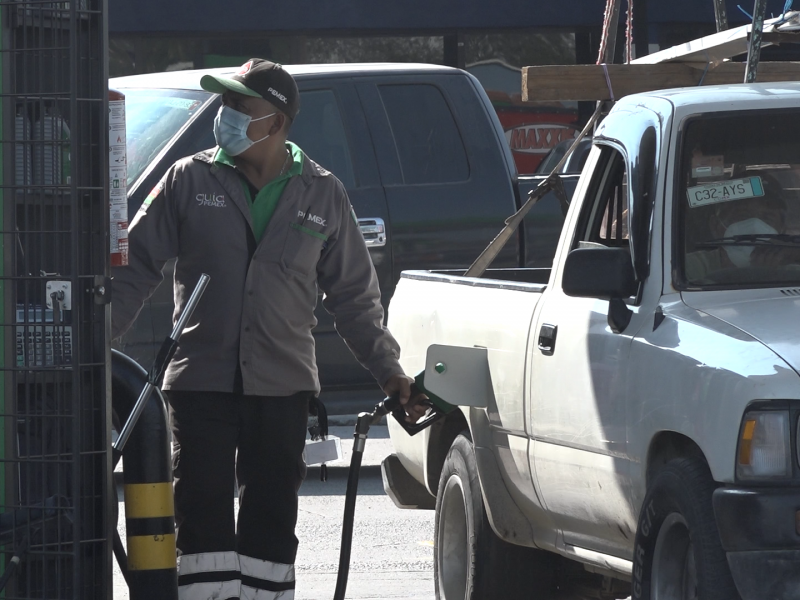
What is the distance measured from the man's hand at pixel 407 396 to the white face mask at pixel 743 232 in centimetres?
118

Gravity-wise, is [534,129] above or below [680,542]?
above

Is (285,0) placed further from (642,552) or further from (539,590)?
(642,552)

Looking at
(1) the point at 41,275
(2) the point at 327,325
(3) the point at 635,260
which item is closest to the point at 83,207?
(1) the point at 41,275

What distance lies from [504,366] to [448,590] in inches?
37.3

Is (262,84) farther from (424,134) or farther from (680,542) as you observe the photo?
(424,134)

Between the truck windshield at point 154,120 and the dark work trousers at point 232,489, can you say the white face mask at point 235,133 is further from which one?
the truck windshield at point 154,120

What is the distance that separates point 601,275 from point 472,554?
142 centimetres

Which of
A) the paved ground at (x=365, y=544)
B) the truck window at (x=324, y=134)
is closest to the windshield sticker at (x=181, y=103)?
the truck window at (x=324, y=134)

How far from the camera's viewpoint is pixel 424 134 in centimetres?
921

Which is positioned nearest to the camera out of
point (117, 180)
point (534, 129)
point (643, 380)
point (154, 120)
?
point (117, 180)

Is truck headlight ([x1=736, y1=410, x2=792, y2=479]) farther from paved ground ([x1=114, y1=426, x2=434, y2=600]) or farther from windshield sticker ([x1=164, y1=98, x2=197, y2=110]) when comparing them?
windshield sticker ([x1=164, y1=98, x2=197, y2=110])

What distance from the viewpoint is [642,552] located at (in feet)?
13.1

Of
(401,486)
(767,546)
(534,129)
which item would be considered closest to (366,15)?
(534,129)

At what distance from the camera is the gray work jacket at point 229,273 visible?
4.68 metres
